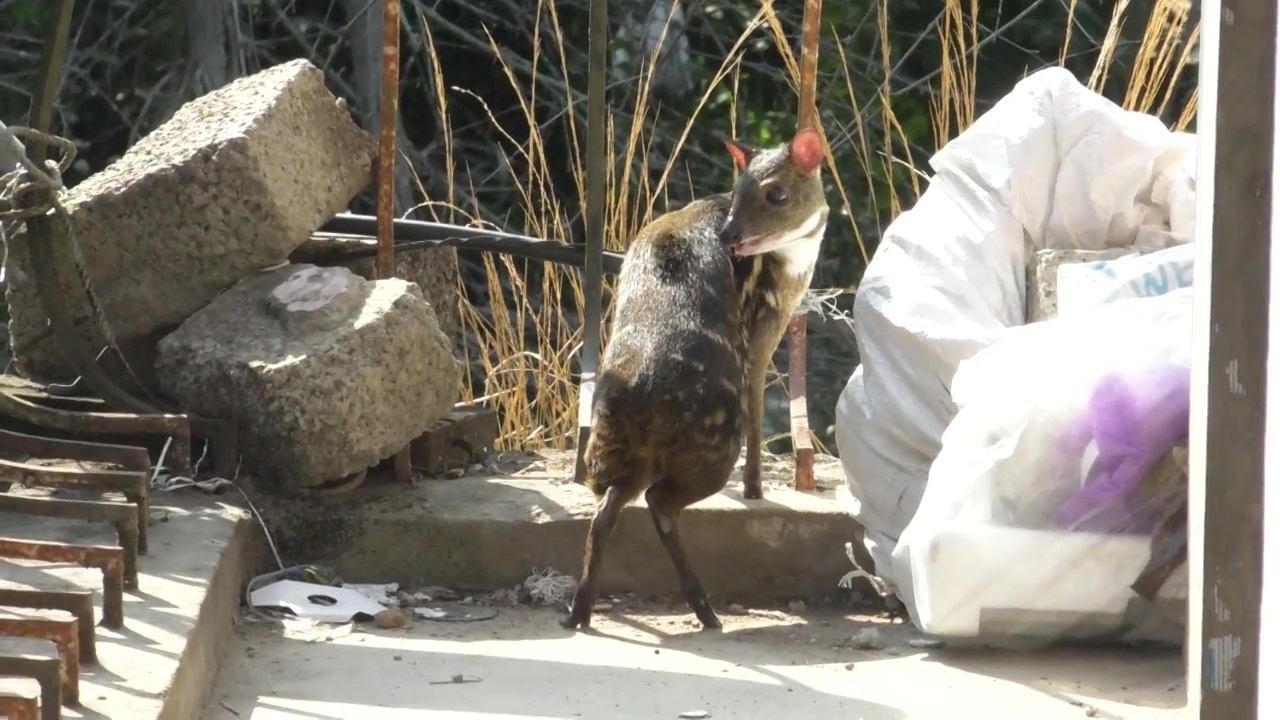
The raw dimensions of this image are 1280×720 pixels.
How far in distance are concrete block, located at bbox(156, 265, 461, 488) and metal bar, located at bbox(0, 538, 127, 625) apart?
1.04 m

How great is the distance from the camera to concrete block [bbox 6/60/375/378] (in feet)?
12.9

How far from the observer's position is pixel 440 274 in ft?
15.9

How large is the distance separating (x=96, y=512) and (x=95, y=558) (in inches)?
11.3

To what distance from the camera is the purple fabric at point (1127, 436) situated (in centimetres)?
319

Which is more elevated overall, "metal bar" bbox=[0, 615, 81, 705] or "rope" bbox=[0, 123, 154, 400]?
"rope" bbox=[0, 123, 154, 400]

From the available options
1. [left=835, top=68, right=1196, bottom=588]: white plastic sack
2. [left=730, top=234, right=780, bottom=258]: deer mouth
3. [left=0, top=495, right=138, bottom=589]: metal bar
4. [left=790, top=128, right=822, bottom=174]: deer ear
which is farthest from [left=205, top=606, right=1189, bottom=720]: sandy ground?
[left=790, top=128, right=822, bottom=174]: deer ear

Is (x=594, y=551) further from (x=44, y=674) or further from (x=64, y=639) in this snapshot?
(x=44, y=674)

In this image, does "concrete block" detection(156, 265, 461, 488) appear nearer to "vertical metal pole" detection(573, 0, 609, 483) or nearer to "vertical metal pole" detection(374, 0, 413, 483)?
"vertical metal pole" detection(374, 0, 413, 483)

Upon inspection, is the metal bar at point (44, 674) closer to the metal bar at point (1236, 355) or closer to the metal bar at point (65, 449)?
the metal bar at point (65, 449)

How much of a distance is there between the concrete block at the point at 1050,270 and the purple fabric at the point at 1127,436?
2.44ft

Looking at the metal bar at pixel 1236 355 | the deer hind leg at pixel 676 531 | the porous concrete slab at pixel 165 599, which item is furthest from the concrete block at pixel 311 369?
the metal bar at pixel 1236 355

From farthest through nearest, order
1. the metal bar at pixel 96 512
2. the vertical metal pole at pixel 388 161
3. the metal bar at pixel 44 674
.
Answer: the vertical metal pole at pixel 388 161 → the metal bar at pixel 96 512 → the metal bar at pixel 44 674

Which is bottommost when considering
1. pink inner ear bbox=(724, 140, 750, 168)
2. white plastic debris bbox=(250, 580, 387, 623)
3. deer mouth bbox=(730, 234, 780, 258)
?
white plastic debris bbox=(250, 580, 387, 623)

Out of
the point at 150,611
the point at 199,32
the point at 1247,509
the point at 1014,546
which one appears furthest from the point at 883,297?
the point at 199,32
